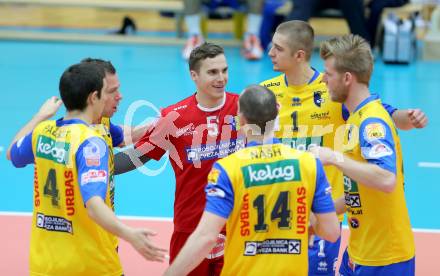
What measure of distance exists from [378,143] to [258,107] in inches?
36.6

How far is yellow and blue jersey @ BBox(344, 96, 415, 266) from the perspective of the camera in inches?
214

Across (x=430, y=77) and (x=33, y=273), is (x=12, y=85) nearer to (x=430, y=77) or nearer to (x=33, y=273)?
(x=430, y=77)

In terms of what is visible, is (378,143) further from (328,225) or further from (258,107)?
(258,107)

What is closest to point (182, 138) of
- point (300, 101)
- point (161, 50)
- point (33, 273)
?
point (300, 101)

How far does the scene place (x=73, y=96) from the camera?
16.9ft

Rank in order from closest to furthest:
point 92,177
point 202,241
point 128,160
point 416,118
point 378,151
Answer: point 202,241 → point 92,177 → point 378,151 → point 416,118 → point 128,160

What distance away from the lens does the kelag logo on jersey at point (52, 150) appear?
505 cm

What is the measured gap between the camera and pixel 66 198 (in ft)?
16.9

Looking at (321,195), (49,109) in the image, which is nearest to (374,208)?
(321,195)

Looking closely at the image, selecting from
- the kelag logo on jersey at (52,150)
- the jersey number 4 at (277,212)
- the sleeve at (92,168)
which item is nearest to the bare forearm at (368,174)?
the jersey number 4 at (277,212)

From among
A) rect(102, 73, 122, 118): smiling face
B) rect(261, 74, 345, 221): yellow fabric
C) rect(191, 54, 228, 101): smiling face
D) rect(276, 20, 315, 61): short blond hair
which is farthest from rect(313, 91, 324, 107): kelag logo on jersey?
rect(102, 73, 122, 118): smiling face

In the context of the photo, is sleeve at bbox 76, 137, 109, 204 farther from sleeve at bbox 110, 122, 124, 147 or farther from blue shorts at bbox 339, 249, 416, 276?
blue shorts at bbox 339, 249, 416, 276

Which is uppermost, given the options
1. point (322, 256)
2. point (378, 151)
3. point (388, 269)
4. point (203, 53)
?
point (203, 53)

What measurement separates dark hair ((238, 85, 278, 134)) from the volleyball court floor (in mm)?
3304
